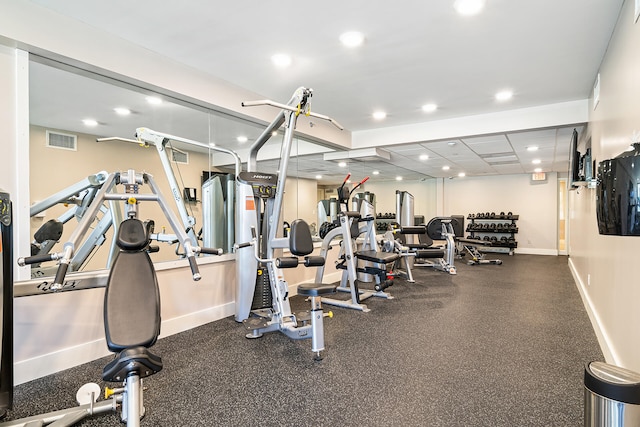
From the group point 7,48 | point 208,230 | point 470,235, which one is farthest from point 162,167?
point 470,235

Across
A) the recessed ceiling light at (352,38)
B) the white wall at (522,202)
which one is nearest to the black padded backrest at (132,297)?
the recessed ceiling light at (352,38)

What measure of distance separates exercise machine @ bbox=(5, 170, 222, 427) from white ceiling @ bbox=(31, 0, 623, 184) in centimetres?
130

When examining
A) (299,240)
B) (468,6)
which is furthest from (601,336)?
(468,6)

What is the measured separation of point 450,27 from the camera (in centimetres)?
261

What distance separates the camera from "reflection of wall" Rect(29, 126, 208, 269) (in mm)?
2496

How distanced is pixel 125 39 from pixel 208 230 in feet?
6.33

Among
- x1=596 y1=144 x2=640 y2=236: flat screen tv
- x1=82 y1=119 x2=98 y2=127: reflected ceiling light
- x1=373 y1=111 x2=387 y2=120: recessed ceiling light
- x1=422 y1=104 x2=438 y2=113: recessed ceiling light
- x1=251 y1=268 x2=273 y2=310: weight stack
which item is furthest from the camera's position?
x1=373 y1=111 x2=387 y2=120: recessed ceiling light

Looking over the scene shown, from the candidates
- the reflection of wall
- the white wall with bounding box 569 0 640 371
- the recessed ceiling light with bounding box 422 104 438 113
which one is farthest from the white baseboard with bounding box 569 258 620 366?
the reflection of wall

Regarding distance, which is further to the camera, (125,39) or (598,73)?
(598,73)

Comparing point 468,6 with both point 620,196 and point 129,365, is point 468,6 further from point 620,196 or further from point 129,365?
point 129,365

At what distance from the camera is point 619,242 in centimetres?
230

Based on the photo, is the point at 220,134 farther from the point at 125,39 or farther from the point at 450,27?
the point at 450,27

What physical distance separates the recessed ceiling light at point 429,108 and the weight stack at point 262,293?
3019 millimetres

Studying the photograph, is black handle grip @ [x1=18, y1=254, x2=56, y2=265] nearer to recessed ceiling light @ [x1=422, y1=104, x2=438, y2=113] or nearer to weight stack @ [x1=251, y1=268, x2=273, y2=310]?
weight stack @ [x1=251, y1=268, x2=273, y2=310]
